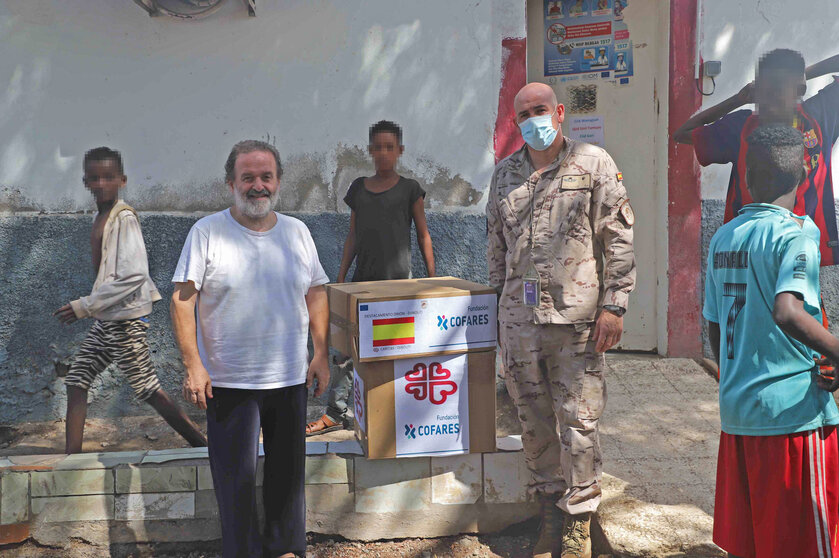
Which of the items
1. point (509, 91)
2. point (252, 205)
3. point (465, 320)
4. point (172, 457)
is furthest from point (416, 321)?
point (509, 91)

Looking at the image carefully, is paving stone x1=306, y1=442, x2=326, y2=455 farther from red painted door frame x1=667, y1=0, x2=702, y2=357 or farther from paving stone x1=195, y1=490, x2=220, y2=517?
red painted door frame x1=667, y1=0, x2=702, y2=357

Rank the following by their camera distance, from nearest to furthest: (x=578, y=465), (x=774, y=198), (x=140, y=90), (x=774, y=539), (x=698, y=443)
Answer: (x=774, y=539)
(x=774, y=198)
(x=578, y=465)
(x=698, y=443)
(x=140, y=90)

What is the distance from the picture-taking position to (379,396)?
11.5 feet

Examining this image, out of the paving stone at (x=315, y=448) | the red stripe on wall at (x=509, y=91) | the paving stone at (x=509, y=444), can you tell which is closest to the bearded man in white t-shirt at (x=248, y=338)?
the paving stone at (x=315, y=448)

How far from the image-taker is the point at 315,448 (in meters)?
3.72

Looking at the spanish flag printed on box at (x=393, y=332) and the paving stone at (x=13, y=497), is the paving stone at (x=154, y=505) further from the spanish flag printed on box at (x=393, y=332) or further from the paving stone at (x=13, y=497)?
the spanish flag printed on box at (x=393, y=332)

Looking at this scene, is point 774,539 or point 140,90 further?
point 140,90

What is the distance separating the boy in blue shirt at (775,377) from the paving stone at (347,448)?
5.70ft

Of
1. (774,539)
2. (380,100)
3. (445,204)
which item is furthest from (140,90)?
(774,539)

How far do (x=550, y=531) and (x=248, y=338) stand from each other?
157 centimetres

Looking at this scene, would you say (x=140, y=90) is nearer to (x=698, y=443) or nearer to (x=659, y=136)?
(x=659, y=136)

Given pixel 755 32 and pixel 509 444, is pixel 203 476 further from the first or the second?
pixel 755 32

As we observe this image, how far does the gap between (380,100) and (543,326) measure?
2770mm

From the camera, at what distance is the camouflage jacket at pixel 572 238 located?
3.18 metres
